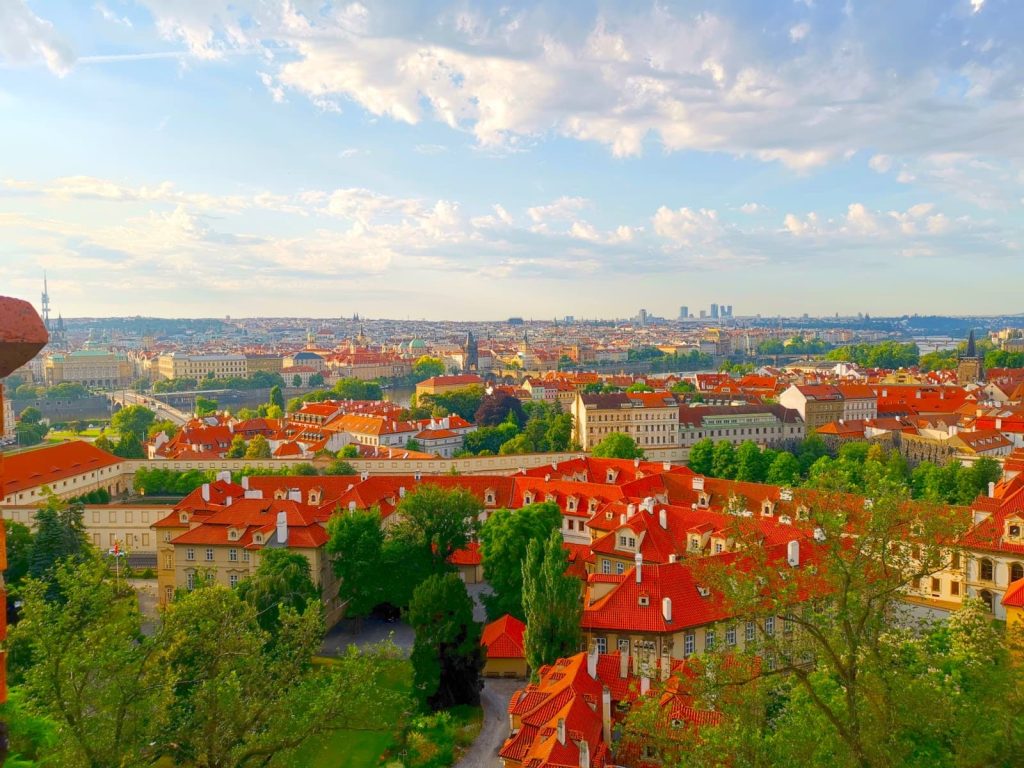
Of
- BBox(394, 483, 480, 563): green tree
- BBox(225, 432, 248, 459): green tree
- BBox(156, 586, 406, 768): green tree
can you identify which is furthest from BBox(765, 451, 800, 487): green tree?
BBox(156, 586, 406, 768): green tree

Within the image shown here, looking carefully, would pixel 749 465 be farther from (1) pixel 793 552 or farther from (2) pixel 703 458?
(1) pixel 793 552

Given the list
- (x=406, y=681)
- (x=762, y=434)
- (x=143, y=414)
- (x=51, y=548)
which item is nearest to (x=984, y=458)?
(x=762, y=434)

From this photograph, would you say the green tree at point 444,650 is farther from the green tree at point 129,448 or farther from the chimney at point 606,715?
the green tree at point 129,448

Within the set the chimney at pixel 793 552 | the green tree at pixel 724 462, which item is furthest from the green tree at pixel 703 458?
the chimney at pixel 793 552

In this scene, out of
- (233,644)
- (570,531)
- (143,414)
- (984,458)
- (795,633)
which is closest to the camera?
(233,644)

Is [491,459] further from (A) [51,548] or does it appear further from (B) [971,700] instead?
(B) [971,700]

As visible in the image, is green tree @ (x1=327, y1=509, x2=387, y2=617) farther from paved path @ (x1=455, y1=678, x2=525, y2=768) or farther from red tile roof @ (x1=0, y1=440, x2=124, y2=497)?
red tile roof @ (x1=0, y1=440, x2=124, y2=497)
